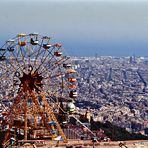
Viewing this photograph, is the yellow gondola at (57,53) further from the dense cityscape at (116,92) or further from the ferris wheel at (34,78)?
the dense cityscape at (116,92)

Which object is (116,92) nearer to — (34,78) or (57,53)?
(57,53)

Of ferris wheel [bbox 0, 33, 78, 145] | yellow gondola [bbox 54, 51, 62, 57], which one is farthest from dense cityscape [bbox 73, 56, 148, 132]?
yellow gondola [bbox 54, 51, 62, 57]

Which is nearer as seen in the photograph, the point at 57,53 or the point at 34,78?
the point at 34,78

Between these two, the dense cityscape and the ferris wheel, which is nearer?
the ferris wheel

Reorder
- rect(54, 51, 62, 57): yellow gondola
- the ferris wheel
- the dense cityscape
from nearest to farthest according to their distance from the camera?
the ferris wheel → rect(54, 51, 62, 57): yellow gondola → the dense cityscape

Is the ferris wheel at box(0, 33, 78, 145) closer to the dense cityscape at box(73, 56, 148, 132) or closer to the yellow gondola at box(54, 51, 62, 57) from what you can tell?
the yellow gondola at box(54, 51, 62, 57)

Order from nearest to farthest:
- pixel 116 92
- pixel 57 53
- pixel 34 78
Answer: pixel 34 78
pixel 57 53
pixel 116 92

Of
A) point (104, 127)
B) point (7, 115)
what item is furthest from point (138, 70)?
point (7, 115)

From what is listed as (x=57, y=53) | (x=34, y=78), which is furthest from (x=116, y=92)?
(x=34, y=78)
